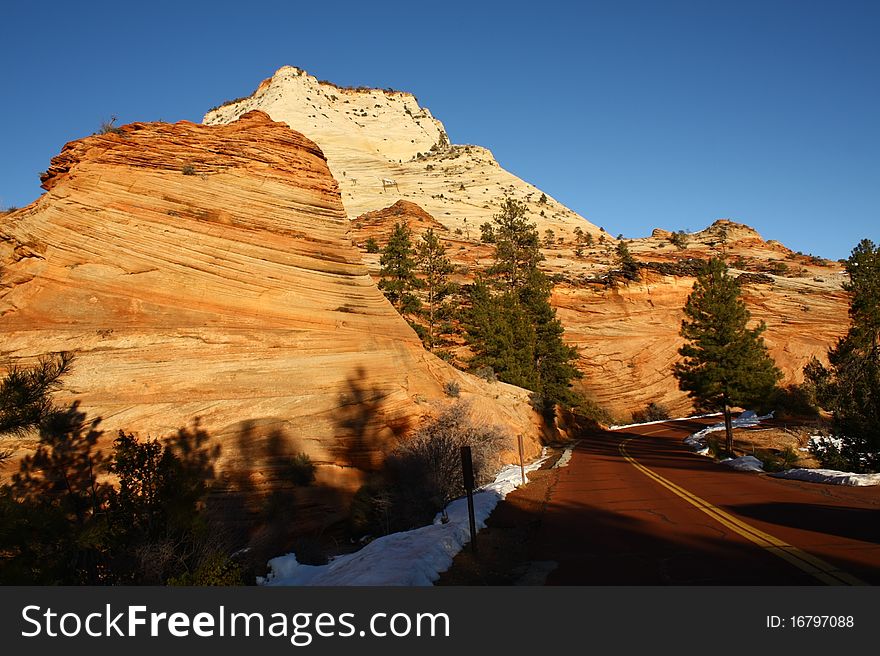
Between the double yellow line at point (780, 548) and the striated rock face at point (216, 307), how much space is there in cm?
1049

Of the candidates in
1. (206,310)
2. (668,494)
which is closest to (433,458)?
(668,494)

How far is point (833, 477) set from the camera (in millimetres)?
12906

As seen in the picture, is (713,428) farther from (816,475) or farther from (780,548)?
(780,548)

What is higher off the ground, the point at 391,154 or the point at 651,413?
the point at 391,154

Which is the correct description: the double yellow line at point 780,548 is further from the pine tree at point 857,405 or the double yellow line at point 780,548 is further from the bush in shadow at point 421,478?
the bush in shadow at point 421,478

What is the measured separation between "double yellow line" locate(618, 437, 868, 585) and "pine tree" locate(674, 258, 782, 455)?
61.6ft

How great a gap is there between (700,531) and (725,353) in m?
23.2

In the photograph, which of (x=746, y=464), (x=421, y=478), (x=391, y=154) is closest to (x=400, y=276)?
(x=421, y=478)

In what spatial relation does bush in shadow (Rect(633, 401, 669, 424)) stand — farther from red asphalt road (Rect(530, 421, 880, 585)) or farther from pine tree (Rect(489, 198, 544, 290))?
red asphalt road (Rect(530, 421, 880, 585))

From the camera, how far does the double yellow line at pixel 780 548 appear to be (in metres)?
5.49

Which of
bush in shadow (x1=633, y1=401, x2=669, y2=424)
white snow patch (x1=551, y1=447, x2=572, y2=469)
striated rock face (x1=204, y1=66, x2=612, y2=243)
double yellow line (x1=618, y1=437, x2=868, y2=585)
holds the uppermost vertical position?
striated rock face (x1=204, y1=66, x2=612, y2=243)

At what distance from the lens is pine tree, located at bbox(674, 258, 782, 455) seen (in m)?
28.4

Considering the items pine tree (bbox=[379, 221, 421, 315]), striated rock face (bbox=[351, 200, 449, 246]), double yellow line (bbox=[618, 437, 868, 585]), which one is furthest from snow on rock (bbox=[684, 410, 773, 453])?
striated rock face (bbox=[351, 200, 449, 246])

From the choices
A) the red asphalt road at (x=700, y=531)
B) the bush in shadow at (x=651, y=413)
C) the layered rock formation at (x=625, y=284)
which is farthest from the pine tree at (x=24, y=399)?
the bush in shadow at (x=651, y=413)
